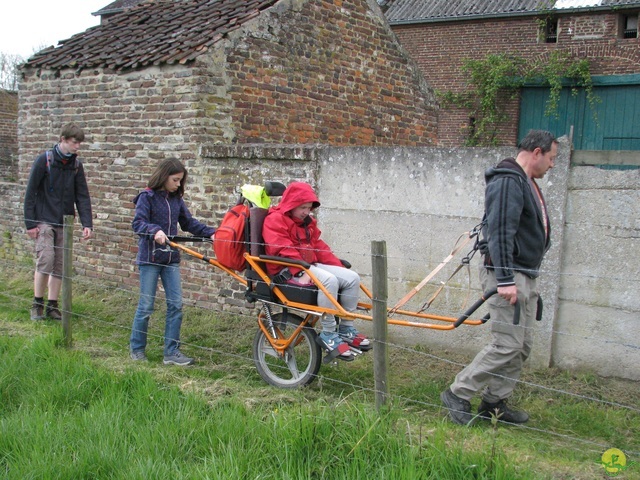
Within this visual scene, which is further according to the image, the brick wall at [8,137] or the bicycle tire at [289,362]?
the brick wall at [8,137]

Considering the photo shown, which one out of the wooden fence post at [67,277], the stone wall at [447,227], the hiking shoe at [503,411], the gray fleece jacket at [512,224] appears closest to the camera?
the gray fleece jacket at [512,224]

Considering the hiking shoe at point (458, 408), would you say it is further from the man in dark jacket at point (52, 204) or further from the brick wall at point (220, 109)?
the man in dark jacket at point (52, 204)

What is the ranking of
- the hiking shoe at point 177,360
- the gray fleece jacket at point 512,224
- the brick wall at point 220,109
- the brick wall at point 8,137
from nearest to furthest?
the gray fleece jacket at point 512,224, the hiking shoe at point 177,360, the brick wall at point 220,109, the brick wall at point 8,137

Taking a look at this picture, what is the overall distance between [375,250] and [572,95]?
19.2 metres

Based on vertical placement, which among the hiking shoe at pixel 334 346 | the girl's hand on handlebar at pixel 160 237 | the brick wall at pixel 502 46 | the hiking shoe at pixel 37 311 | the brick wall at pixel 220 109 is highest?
the brick wall at pixel 502 46

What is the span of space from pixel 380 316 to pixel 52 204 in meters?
4.81

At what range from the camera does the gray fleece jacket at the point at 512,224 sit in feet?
15.2

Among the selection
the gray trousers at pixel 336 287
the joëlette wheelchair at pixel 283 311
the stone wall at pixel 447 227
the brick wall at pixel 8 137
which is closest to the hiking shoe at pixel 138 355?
the joëlette wheelchair at pixel 283 311

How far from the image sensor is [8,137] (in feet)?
82.8

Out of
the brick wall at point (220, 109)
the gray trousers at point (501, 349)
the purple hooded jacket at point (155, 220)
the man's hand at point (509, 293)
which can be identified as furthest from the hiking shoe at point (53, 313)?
the man's hand at point (509, 293)

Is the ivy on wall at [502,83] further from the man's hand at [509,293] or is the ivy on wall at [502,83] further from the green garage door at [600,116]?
the man's hand at [509,293]

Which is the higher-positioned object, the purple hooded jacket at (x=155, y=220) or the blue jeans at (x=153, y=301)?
the purple hooded jacket at (x=155, y=220)

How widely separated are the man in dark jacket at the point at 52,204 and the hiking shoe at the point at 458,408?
449 centimetres

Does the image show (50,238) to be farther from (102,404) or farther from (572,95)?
(572,95)
